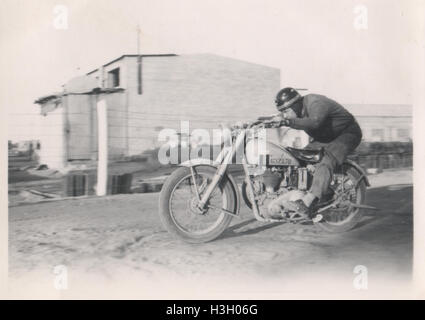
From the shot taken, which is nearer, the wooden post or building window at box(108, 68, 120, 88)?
building window at box(108, 68, 120, 88)

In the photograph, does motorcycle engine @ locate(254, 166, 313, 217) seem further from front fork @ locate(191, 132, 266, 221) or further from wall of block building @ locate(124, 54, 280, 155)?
wall of block building @ locate(124, 54, 280, 155)

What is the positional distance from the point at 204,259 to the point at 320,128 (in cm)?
161

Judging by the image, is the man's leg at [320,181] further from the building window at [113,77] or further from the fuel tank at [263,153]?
the building window at [113,77]

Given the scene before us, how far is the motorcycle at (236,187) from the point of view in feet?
10.9

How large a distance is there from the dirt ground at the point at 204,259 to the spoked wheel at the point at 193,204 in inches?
4.9

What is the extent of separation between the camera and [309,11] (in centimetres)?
386

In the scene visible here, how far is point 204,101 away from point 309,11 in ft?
5.01

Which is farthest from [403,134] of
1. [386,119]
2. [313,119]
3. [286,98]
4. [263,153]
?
[263,153]

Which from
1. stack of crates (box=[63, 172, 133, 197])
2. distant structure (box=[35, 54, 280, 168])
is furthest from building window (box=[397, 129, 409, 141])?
stack of crates (box=[63, 172, 133, 197])

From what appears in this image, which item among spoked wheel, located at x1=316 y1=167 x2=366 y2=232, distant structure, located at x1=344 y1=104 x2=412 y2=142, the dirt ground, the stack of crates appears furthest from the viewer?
the stack of crates

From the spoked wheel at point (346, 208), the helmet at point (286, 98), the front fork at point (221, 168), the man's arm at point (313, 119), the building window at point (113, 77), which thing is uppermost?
the building window at point (113, 77)

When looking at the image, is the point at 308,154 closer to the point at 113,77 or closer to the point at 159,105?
the point at 159,105

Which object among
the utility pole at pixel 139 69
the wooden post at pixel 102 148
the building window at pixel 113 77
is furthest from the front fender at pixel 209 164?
the wooden post at pixel 102 148

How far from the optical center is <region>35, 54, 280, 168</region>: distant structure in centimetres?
424
